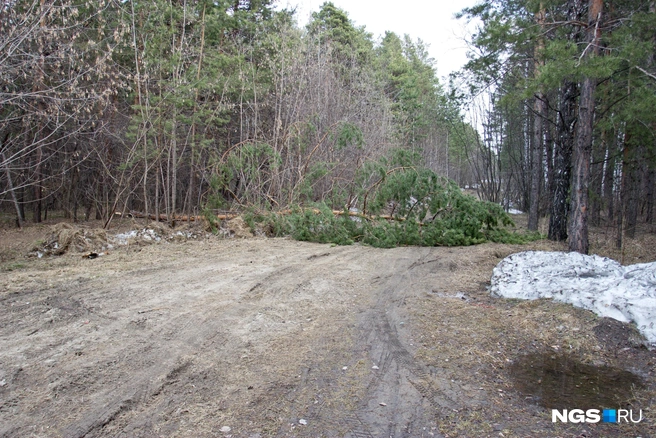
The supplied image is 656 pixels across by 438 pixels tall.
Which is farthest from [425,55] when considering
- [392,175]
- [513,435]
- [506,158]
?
[513,435]

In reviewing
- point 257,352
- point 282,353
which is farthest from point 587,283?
point 257,352

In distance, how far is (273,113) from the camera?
43.6 ft

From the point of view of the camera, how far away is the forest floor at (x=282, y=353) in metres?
2.61

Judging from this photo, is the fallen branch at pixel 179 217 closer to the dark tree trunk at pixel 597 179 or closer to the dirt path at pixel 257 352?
the dirt path at pixel 257 352

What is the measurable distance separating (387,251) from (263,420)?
5.93m

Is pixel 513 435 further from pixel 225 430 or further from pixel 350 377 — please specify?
pixel 225 430

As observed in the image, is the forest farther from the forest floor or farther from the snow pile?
the forest floor

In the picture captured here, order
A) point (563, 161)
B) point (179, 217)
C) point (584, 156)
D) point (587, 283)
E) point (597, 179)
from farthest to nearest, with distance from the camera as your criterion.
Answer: point (597, 179)
point (179, 217)
point (563, 161)
point (584, 156)
point (587, 283)

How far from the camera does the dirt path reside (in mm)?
2615

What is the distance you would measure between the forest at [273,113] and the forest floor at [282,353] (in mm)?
2826

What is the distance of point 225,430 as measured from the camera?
98.7 inches

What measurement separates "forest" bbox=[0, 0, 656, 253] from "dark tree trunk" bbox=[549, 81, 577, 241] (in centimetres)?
2

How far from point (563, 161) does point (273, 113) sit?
7.86 meters

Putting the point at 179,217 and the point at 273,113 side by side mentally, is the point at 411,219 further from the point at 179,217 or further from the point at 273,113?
the point at 273,113
